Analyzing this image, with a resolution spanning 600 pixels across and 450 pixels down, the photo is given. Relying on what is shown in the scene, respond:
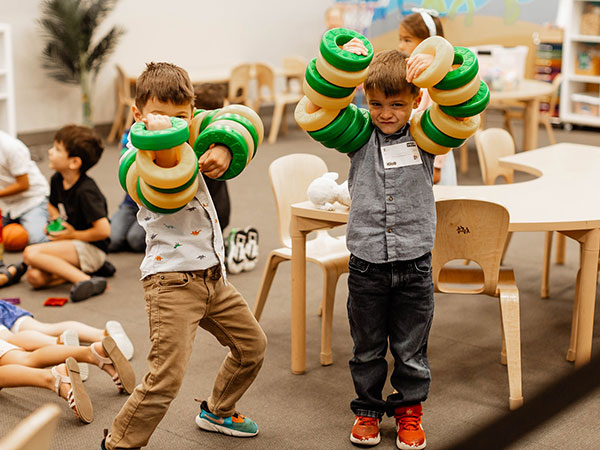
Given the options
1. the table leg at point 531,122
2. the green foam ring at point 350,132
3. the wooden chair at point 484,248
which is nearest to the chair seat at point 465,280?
the wooden chair at point 484,248

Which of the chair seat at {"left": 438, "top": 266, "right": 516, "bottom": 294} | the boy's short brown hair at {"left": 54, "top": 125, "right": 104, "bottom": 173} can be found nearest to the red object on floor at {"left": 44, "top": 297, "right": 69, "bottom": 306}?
the boy's short brown hair at {"left": 54, "top": 125, "right": 104, "bottom": 173}

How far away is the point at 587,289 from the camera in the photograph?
9.86 feet

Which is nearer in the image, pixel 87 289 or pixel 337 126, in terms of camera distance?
pixel 337 126

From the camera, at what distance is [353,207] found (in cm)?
250

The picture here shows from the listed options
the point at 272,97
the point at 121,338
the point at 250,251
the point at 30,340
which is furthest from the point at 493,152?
the point at 272,97

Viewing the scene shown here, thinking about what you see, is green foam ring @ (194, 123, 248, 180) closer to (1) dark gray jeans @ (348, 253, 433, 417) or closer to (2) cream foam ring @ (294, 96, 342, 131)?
(2) cream foam ring @ (294, 96, 342, 131)

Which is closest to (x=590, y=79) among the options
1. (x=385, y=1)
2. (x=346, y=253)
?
(x=385, y=1)

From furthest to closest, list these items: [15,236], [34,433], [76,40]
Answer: [76,40]
[15,236]
[34,433]

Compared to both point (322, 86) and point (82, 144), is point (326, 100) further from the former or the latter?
point (82, 144)

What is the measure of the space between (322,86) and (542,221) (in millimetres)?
1043

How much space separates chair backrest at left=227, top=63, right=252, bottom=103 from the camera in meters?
8.54

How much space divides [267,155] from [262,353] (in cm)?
547

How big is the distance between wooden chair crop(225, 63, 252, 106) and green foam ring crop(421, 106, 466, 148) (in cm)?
628

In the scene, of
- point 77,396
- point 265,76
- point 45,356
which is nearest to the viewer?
point 77,396
